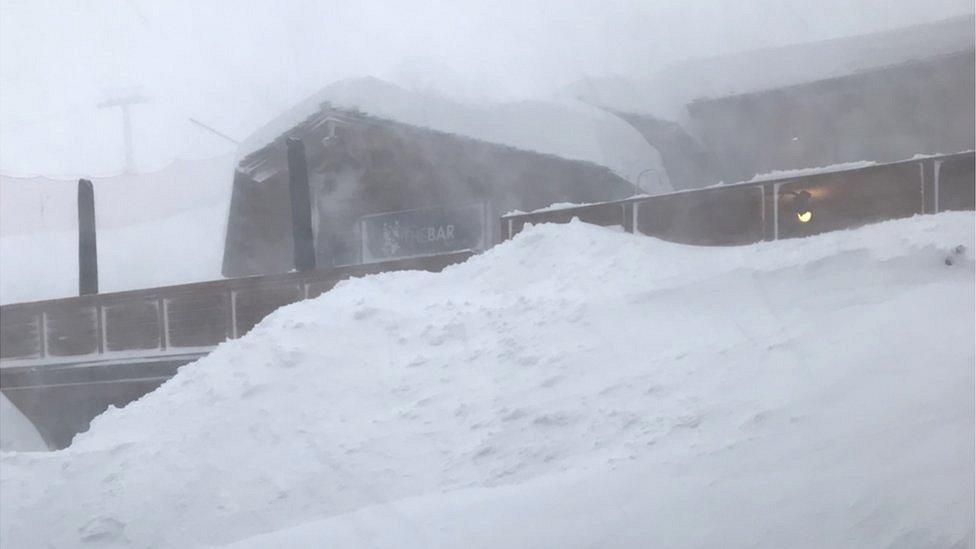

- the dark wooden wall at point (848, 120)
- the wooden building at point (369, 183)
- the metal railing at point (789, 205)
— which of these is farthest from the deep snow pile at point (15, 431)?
the dark wooden wall at point (848, 120)

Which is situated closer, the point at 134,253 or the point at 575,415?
the point at 575,415

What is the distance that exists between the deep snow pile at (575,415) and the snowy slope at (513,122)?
38 cm

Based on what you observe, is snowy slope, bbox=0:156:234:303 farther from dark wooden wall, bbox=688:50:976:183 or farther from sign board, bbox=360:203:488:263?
dark wooden wall, bbox=688:50:976:183

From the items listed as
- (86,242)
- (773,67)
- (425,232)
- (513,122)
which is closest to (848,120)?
(773,67)

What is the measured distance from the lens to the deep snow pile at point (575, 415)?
2.25 meters

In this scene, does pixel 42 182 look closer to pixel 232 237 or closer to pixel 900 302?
pixel 232 237

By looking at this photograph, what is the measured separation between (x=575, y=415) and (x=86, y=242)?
2.23 m

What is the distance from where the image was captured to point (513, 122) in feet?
13.3

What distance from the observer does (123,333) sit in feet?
13.9

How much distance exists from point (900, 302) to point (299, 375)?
2041 millimetres

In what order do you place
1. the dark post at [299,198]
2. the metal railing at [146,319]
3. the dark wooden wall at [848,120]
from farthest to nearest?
the metal railing at [146,319]
the dark post at [299,198]
the dark wooden wall at [848,120]

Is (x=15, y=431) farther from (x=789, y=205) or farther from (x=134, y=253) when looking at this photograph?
(x=789, y=205)

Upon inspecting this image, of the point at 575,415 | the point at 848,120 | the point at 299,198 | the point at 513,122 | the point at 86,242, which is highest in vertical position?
the point at 513,122

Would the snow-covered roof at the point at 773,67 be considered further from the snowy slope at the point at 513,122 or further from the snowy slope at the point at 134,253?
the snowy slope at the point at 134,253
